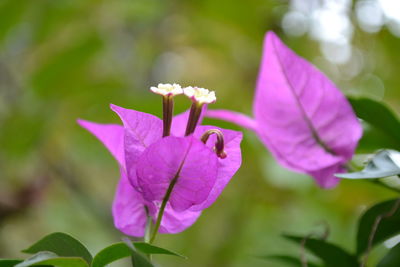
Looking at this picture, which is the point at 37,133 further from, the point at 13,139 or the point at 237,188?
the point at 237,188

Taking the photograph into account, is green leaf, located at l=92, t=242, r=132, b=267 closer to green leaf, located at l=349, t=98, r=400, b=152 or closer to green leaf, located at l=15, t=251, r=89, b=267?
green leaf, located at l=15, t=251, r=89, b=267

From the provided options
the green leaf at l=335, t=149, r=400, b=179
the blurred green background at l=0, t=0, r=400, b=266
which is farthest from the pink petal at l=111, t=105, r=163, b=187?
the blurred green background at l=0, t=0, r=400, b=266

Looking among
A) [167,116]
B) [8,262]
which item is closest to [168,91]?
[167,116]

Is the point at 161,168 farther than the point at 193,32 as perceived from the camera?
No

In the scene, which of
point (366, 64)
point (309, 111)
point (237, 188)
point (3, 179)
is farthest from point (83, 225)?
point (309, 111)

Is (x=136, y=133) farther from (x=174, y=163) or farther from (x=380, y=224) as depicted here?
(x=380, y=224)

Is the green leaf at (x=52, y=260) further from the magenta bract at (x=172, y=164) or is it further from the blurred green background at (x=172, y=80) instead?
the blurred green background at (x=172, y=80)

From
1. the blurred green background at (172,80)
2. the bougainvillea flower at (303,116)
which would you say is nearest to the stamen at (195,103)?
the bougainvillea flower at (303,116)
